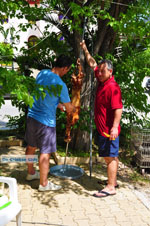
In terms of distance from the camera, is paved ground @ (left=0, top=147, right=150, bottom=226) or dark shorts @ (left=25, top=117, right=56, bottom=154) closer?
paved ground @ (left=0, top=147, right=150, bottom=226)

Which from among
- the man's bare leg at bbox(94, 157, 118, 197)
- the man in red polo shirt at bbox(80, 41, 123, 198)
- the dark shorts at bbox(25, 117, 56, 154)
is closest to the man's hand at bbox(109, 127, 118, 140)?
the man in red polo shirt at bbox(80, 41, 123, 198)

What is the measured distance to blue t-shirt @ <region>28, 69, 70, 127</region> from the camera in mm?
4098

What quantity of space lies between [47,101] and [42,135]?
0.53 meters

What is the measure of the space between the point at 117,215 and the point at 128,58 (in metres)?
3.35

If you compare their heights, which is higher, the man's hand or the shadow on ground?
the man's hand

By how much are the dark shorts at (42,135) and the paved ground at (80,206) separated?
2.38 ft

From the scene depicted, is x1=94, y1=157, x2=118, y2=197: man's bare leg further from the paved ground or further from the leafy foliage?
the leafy foliage

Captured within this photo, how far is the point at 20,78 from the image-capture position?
2.94m

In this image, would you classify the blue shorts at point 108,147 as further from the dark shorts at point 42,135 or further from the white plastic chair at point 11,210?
the white plastic chair at point 11,210

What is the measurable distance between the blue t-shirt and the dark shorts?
8 centimetres

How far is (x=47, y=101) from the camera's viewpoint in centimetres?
417

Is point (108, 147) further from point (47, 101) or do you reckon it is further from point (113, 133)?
point (47, 101)

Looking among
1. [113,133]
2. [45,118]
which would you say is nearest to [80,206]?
[113,133]

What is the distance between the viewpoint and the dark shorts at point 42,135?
4266 millimetres
